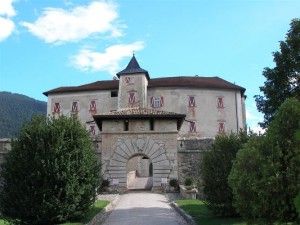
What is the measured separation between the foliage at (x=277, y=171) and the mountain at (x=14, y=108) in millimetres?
69595

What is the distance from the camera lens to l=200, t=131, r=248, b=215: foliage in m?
14.2

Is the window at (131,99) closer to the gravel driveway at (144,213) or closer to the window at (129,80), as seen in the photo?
the window at (129,80)

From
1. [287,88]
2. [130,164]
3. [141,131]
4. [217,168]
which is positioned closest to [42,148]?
[217,168]

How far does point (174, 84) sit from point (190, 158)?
80.6ft

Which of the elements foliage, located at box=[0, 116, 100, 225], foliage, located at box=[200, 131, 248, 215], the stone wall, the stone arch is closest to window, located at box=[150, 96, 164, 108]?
the stone wall

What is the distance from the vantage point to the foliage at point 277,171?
359 inches

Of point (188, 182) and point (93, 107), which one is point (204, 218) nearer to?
point (188, 182)

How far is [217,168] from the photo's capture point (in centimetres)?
1462

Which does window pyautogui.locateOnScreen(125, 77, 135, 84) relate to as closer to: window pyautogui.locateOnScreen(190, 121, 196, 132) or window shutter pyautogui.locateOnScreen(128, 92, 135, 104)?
window shutter pyautogui.locateOnScreen(128, 92, 135, 104)

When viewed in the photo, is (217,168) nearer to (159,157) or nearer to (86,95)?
(159,157)

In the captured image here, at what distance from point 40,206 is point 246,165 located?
6.68 meters

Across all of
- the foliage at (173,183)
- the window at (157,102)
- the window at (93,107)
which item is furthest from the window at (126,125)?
the window at (93,107)

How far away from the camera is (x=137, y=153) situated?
2659 cm

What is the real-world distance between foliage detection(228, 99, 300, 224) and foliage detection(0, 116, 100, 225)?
610cm
